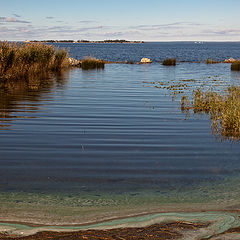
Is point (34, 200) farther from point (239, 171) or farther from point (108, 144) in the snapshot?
point (239, 171)

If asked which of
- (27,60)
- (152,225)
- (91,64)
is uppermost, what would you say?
(91,64)

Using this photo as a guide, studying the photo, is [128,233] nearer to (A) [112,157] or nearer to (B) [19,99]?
(A) [112,157]

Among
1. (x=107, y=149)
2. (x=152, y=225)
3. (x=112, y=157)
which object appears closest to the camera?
(x=152, y=225)

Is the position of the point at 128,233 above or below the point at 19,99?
below

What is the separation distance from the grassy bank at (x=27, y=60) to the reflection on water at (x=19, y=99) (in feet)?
3.31

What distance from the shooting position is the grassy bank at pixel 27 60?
67.9 ft

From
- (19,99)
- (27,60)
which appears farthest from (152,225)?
(27,60)

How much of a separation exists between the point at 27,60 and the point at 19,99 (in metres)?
9.68

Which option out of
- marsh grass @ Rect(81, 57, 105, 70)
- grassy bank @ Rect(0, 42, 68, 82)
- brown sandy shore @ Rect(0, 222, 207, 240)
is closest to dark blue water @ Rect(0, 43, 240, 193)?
brown sandy shore @ Rect(0, 222, 207, 240)

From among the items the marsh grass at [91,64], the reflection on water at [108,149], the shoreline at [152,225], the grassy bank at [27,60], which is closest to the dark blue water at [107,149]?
the reflection on water at [108,149]

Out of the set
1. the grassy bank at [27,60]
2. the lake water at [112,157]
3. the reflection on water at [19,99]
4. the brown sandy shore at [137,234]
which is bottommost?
the brown sandy shore at [137,234]

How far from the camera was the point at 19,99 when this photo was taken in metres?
15.3

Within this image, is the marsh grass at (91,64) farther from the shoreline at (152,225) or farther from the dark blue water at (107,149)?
the shoreline at (152,225)

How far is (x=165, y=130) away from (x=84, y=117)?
2.94 meters
